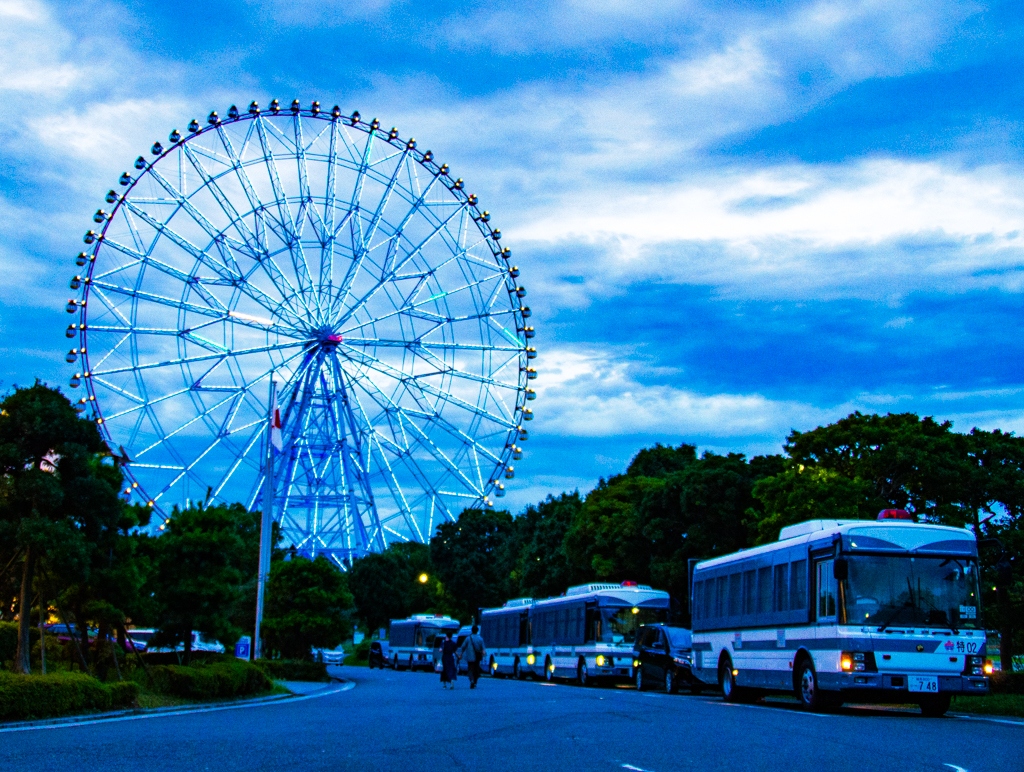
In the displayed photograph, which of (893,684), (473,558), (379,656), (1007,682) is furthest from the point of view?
(473,558)

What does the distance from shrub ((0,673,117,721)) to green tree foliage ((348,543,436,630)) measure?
6428cm

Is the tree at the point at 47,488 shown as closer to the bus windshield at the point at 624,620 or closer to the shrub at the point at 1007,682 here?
the bus windshield at the point at 624,620

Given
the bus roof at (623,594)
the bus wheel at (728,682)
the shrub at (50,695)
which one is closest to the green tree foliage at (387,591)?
the bus roof at (623,594)

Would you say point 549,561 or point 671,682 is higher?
point 549,561

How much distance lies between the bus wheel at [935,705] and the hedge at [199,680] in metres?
13.9

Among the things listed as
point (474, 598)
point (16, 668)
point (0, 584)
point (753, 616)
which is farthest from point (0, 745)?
point (474, 598)

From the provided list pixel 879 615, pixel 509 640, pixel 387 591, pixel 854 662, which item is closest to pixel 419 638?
pixel 509 640

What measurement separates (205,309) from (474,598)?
54.2m

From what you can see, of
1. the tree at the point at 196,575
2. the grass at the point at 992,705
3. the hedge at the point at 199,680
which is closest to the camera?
the grass at the point at 992,705

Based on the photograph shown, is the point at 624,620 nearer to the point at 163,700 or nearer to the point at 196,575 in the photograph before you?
the point at 196,575

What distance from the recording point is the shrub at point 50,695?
17.0 meters

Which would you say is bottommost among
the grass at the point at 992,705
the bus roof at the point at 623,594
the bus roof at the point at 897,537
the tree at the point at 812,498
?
the grass at the point at 992,705

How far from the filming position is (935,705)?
20.5 m

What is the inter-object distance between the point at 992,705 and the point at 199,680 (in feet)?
51.7
